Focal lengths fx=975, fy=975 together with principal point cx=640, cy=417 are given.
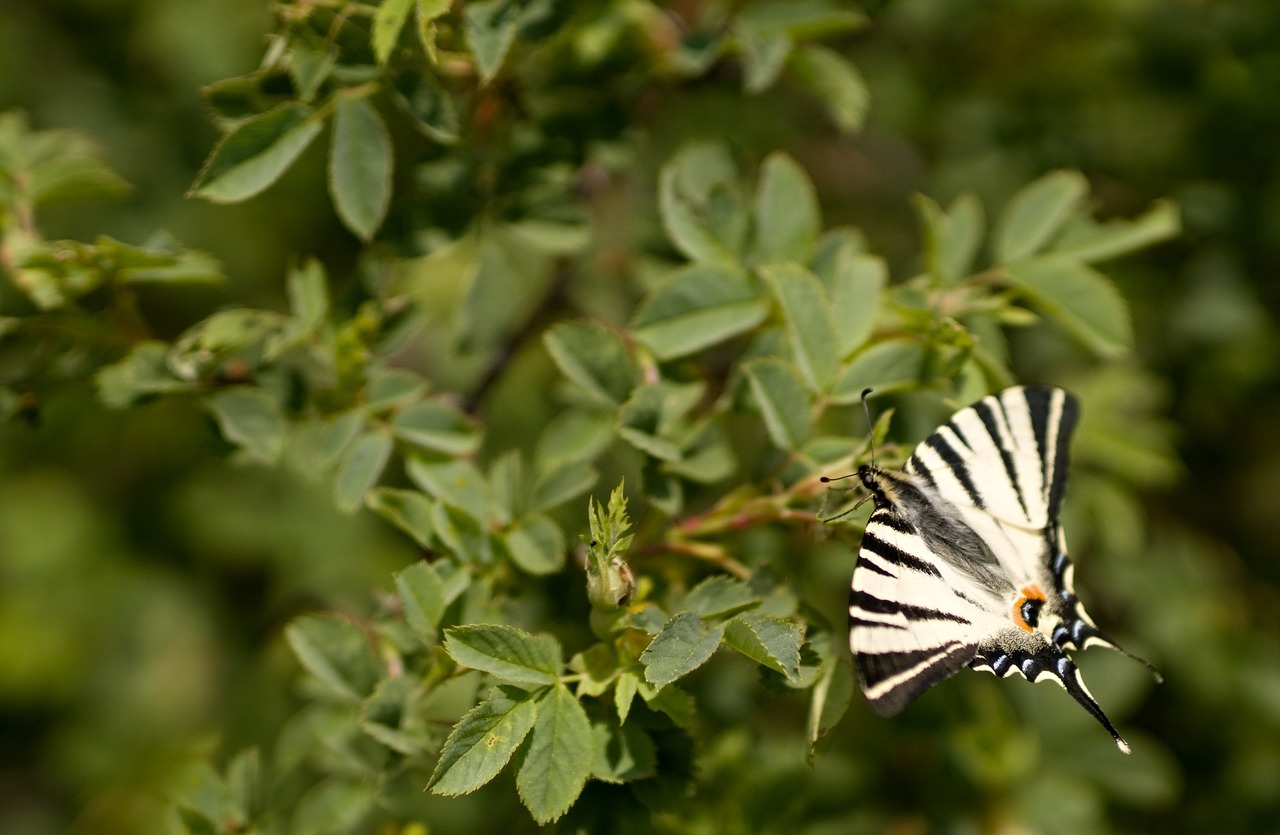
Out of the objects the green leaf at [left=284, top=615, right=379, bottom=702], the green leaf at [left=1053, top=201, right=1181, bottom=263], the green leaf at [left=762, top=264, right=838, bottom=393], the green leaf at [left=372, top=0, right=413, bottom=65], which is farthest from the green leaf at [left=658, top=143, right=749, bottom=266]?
the green leaf at [left=284, top=615, right=379, bottom=702]

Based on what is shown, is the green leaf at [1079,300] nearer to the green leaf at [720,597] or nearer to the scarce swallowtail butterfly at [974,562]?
the scarce swallowtail butterfly at [974,562]

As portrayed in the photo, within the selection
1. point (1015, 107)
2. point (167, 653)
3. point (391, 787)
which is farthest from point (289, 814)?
point (1015, 107)

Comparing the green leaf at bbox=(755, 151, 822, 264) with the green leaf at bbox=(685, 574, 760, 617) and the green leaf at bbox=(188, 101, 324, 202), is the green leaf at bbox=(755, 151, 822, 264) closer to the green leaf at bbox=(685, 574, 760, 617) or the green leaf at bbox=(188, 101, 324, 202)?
the green leaf at bbox=(685, 574, 760, 617)

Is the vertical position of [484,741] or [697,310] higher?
[697,310]

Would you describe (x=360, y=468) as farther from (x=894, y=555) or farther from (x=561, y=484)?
(x=894, y=555)

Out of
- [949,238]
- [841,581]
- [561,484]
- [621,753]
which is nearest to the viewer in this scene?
[621,753]

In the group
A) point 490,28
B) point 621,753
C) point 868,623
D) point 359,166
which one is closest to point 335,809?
point 621,753

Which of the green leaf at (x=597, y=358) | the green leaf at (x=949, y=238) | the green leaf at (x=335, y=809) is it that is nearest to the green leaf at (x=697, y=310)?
the green leaf at (x=597, y=358)

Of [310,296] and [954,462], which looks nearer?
[954,462]
